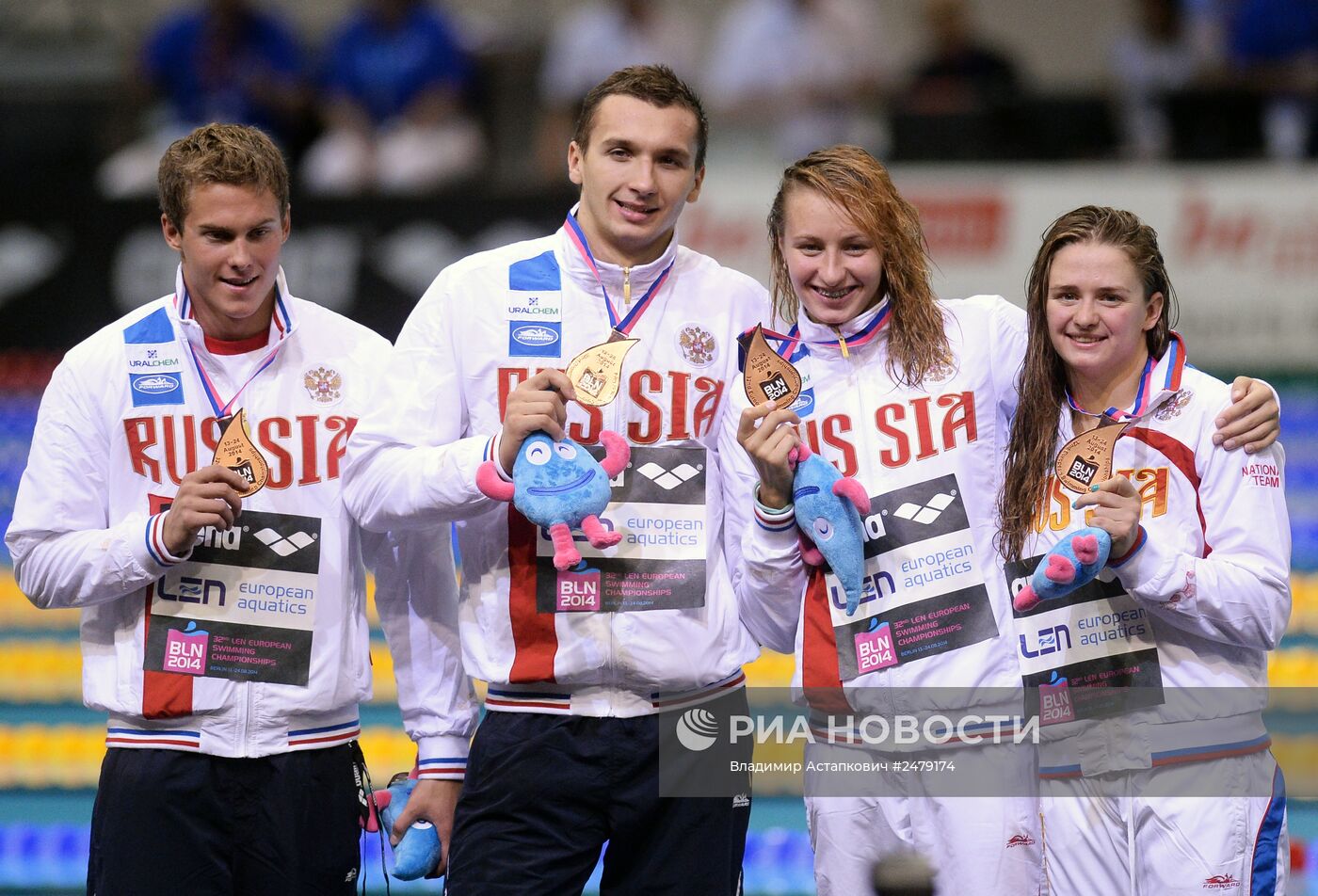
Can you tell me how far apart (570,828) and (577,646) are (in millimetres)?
317

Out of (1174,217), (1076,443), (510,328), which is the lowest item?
(1076,443)

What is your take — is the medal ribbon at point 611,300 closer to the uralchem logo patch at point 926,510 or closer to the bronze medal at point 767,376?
the bronze medal at point 767,376

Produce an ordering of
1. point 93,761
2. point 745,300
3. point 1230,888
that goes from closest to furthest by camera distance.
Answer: point 1230,888, point 745,300, point 93,761

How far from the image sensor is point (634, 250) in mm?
2920

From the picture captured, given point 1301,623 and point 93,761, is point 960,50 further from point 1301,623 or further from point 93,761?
point 93,761

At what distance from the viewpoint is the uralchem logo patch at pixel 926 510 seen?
2762 millimetres

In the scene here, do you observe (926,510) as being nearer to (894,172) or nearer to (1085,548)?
(1085,548)

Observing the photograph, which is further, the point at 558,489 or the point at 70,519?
the point at 70,519

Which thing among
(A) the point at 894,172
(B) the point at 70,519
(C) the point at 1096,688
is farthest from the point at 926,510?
(A) the point at 894,172

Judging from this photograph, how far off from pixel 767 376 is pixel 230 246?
1004 mm

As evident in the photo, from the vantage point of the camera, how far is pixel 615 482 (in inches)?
112

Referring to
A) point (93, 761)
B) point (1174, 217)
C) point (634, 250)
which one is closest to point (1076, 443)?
point (634, 250)

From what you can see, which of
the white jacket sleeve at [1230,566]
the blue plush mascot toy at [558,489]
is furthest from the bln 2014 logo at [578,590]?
the white jacket sleeve at [1230,566]

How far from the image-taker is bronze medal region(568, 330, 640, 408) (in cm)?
278
